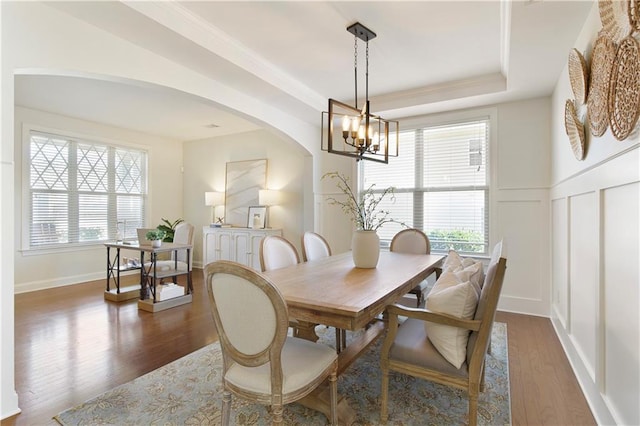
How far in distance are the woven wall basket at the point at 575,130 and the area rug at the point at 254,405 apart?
1710 mm

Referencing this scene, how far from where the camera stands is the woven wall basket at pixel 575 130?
7.28 ft

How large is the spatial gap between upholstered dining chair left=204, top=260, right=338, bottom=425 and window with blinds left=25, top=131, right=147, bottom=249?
5.19 meters

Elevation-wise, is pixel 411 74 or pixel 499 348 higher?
pixel 411 74

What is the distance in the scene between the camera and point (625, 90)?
1417mm

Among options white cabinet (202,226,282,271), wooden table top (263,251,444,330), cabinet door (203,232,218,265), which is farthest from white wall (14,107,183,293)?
wooden table top (263,251,444,330)

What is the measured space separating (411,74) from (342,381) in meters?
3.14

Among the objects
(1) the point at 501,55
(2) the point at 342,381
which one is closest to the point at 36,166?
(2) the point at 342,381

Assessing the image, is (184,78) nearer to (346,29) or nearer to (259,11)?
(259,11)

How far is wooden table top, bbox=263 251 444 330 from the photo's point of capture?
1.58 meters

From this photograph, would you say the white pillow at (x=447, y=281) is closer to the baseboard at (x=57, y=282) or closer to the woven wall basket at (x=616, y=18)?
the woven wall basket at (x=616, y=18)

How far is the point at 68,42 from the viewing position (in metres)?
2.21

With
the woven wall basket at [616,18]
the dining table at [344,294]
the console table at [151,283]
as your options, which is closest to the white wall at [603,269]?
the woven wall basket at [616,18]

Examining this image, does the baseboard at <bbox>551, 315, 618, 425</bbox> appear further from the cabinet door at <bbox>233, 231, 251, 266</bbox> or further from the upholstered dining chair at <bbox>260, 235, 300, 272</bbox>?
the cabinet door at <bbox>233, 231, 251, 266</bbox>

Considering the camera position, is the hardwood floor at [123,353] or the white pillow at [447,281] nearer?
the white pillow at [447,281]
